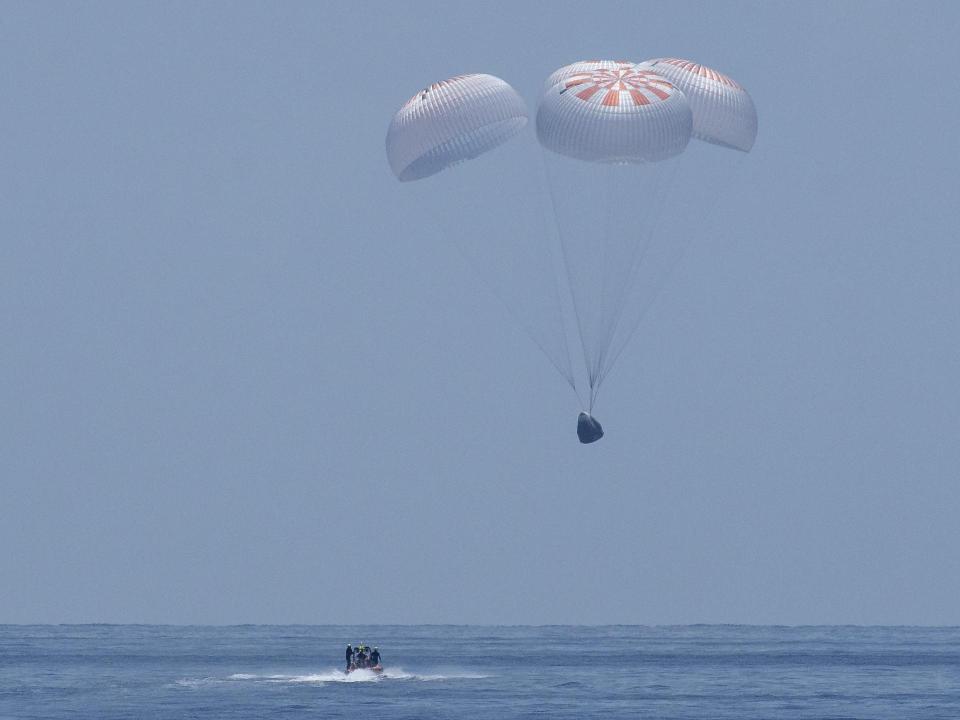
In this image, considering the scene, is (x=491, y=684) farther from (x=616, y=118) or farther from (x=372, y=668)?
(x=616, y=118)

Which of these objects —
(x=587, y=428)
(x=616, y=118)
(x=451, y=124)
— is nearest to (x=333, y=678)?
(x=587, y=428)

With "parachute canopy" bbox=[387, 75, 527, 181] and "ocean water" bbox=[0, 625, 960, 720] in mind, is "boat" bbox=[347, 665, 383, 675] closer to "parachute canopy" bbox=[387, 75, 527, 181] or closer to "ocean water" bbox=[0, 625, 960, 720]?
"ocean water" bbox=[0, 625, 960, 720]

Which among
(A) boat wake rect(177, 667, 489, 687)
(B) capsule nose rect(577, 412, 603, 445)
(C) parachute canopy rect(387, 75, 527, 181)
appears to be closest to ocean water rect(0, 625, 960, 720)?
(A) boat wake rect(177, 667, 489, 687)

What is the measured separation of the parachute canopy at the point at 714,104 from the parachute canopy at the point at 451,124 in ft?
11.0

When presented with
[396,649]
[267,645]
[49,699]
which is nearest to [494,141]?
[49,699]

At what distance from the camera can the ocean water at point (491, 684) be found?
50094 mm

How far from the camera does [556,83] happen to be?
134 feet

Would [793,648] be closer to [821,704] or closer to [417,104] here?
[821,704]

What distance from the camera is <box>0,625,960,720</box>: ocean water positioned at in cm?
5009

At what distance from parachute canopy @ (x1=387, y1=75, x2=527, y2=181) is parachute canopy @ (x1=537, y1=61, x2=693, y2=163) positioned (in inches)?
39.9

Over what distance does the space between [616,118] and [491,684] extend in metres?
27.2

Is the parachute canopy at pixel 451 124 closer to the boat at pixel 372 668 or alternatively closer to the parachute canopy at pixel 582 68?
the parachute canopy at pixel 582 68

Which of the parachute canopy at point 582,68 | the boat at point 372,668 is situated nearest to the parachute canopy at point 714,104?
the parachute canopy at point 582,68

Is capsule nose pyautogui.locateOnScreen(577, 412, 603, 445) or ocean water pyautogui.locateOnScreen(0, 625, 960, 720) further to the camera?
ocean water pyautogui.locateOnScreen(0, 625, 960, 720)
